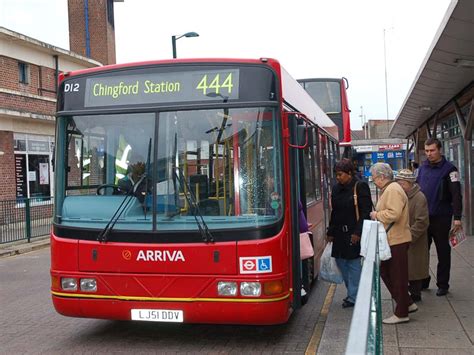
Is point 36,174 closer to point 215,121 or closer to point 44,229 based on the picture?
point 44,229

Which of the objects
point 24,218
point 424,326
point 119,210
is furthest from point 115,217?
point 24,218

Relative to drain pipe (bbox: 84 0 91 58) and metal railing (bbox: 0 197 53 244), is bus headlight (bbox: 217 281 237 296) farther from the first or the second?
drain pipe (bbox: 84 0 91 58)

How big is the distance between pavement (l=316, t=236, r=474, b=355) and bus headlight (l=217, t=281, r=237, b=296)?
100 centimetres

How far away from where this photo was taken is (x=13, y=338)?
5.72 metres

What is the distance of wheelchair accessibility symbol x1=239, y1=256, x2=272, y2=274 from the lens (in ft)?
15.4

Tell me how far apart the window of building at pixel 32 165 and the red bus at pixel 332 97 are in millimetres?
10339

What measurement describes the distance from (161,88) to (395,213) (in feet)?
8.60

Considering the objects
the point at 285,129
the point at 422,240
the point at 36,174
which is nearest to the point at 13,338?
the point at 285,129

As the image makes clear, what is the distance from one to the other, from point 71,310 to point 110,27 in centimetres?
2742

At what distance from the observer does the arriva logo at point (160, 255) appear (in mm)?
4781

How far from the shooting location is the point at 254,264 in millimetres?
4699

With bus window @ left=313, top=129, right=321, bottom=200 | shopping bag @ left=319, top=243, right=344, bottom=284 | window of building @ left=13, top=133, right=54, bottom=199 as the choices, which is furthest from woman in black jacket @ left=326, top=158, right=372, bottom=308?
window of building @ left=13, top=133, right=54, bottom=199

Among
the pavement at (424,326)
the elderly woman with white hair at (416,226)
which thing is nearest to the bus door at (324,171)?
the pavement at (424,326)

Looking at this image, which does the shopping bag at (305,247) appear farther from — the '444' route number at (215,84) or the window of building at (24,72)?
the window of building at (24,72)
